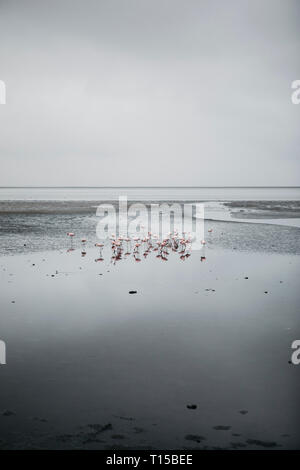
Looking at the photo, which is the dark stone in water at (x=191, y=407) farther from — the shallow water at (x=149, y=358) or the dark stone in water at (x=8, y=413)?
the dark stone in water at (x=8, y=413)

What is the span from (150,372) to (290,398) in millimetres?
1715

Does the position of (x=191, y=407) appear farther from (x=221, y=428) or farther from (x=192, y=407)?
(x=221, y=428)

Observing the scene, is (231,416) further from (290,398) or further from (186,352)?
(186,352)

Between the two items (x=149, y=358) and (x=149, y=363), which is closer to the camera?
(x=149, y=363)

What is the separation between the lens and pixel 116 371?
5.19 m

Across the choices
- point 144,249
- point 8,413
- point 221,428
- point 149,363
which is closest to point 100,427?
point 8,413

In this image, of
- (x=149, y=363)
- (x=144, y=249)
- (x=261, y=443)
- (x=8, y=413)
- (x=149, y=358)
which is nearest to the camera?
(x=261, y=443)

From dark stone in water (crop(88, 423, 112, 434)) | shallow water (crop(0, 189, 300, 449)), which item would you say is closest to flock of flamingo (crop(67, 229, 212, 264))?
shallow water (crop(0, 189, 300, 449))

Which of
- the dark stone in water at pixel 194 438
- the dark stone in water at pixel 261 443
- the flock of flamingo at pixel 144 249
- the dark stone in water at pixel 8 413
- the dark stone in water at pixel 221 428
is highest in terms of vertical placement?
the flock of flamingo at pixel 144 249

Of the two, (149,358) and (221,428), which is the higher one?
(149,358)

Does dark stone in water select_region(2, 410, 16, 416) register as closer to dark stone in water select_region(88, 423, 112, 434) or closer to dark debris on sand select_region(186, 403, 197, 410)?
dark stone in water select_region(88, 423, 112, 434)

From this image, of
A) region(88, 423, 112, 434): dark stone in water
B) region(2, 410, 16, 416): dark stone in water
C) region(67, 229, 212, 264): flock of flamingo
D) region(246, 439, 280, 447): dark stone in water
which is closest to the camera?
region(246, 439, 280, 447): dark stone in water

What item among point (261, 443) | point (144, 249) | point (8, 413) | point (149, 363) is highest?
point (144, 249)

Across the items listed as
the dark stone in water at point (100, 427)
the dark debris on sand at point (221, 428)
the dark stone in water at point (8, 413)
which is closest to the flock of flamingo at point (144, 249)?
the dark stone in water at point (8, 413)
